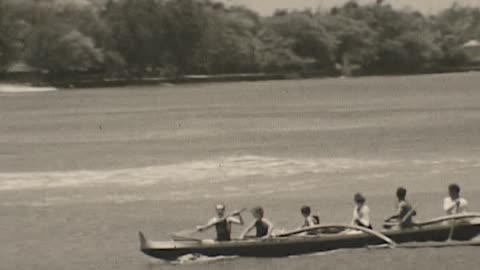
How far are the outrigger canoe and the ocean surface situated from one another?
0.27m

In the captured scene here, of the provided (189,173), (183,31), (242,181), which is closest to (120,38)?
(183,31)

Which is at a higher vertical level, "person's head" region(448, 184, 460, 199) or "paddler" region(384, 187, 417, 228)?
"person's head" region(448, 184, 460, 199)

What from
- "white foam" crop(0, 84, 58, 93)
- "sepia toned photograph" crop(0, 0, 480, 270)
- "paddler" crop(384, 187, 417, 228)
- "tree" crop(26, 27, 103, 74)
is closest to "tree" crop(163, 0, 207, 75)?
"tree" crop(26, 27, 103, 74)

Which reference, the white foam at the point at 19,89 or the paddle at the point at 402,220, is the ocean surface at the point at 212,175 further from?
the white foam at the point at 19,89

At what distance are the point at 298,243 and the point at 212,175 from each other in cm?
2086

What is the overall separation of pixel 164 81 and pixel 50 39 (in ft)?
63.5

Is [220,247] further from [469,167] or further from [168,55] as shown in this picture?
[168,55]

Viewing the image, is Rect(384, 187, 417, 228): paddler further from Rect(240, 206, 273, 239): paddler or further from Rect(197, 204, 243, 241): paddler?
Rect(197, 204, 243, 241): paddler

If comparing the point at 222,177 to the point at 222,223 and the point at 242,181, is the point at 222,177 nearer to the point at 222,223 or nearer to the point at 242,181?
the point at 242,181

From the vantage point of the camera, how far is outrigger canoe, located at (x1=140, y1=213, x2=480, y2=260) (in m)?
30.1

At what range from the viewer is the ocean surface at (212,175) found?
→ 33.0m

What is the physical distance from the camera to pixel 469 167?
5078cm

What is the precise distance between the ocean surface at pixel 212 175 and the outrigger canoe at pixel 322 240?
0.27 metres

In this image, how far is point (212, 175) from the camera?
2000 inches
